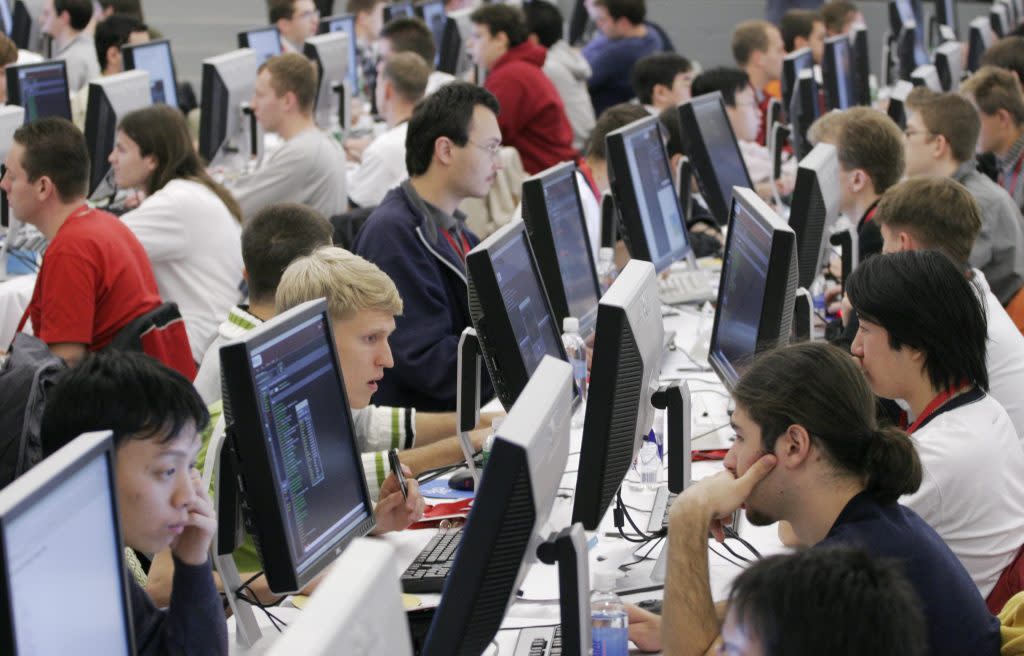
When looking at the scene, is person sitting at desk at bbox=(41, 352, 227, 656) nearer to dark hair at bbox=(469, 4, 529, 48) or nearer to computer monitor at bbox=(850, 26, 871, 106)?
dark hair at bbox=(469, 4, 529, 48)

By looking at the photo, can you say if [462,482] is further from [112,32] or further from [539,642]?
[112,32]

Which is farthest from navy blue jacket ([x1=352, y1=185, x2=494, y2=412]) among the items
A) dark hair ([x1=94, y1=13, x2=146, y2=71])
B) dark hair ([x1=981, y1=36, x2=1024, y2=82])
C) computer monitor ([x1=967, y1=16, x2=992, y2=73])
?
computer monitor ([x1=967, y1=16, x2=992, y2=73])

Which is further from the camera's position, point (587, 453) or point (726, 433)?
point (726, 433)

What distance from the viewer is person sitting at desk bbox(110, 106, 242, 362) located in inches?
184

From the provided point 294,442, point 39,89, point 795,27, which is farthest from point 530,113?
point 294,442

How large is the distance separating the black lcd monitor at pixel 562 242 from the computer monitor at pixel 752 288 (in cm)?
39

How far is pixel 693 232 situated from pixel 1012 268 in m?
1.38

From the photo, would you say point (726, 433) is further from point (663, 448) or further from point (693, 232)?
point (693, 232)

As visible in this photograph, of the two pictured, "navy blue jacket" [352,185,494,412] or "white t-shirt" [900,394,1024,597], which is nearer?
"white t-shirt" [900,394,1024,597]

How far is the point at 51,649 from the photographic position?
147cm

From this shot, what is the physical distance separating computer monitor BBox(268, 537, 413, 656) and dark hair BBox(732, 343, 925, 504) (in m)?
1.08

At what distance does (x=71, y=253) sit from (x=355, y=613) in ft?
10.5

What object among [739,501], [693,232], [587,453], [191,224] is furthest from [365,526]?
[693,232]

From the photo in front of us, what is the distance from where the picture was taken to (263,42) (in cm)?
788
